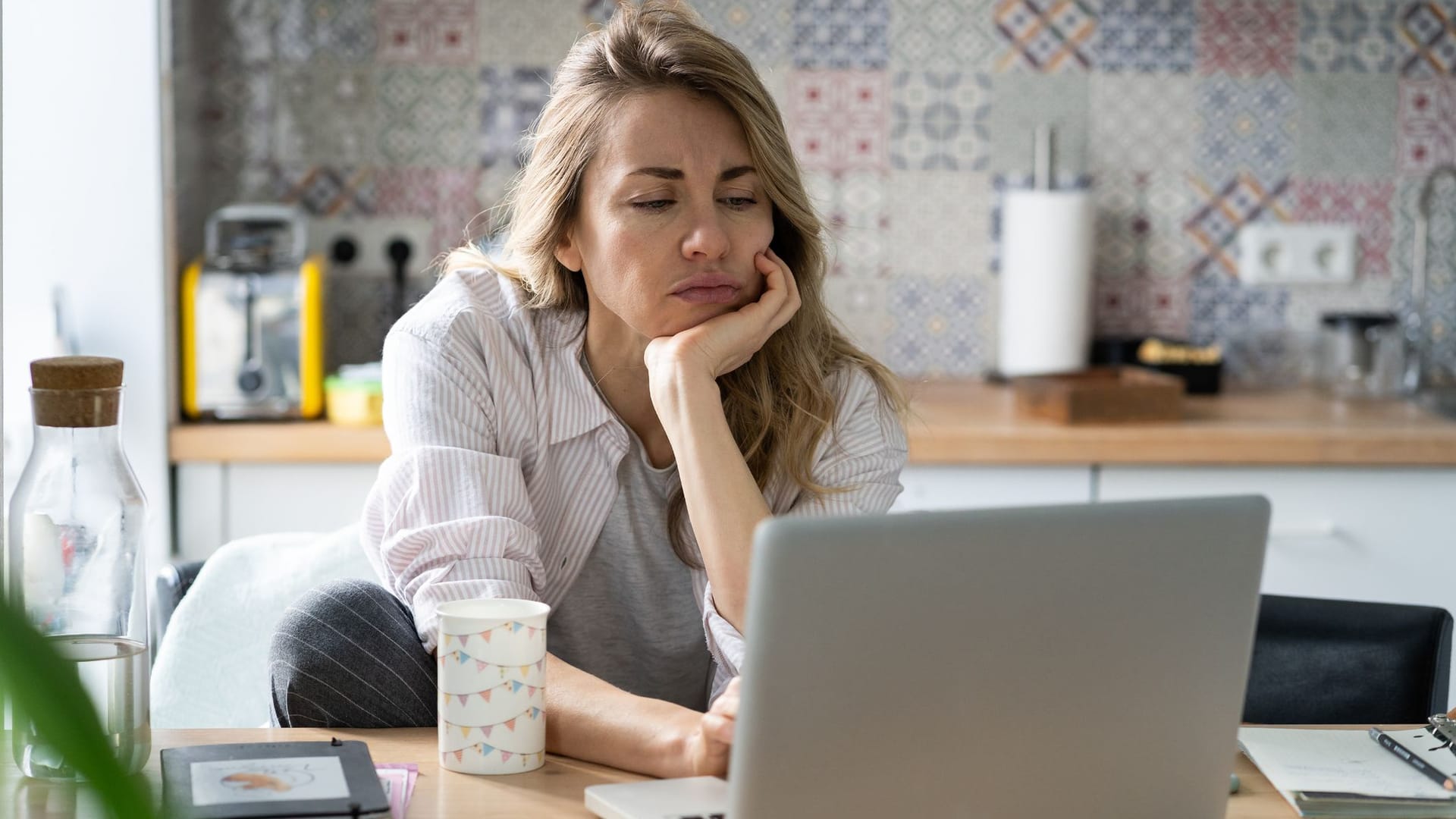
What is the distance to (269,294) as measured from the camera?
2492 millimetres

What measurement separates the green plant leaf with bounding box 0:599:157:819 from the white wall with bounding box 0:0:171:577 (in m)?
2.30

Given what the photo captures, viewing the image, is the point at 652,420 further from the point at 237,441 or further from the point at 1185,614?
the point at 237,441

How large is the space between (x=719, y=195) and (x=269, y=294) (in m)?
1.30

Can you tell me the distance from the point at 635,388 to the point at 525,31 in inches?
57.6

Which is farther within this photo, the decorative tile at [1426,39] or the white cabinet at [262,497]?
the decorative tile at [1426,39]

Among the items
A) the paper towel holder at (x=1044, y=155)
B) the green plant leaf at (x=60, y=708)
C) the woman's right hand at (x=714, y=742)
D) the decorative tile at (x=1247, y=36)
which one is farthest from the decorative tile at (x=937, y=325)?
the green plant leaf at (x=60, y=708)

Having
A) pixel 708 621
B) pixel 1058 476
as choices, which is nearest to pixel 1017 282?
pixel 1058 476

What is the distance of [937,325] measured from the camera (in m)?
Result: 2.97

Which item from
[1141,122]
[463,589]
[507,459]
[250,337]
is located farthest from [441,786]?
[1141,122]

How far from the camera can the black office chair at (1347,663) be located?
54.1 inches

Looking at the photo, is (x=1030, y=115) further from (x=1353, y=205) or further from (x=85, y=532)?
(x=85, y=532)

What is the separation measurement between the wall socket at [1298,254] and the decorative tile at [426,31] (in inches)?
63.3

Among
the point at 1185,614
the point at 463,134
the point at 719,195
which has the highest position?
the point at 463,134

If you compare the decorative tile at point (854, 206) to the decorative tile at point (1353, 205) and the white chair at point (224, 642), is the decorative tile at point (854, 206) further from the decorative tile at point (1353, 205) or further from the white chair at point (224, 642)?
the white chair at point (224, 642)
